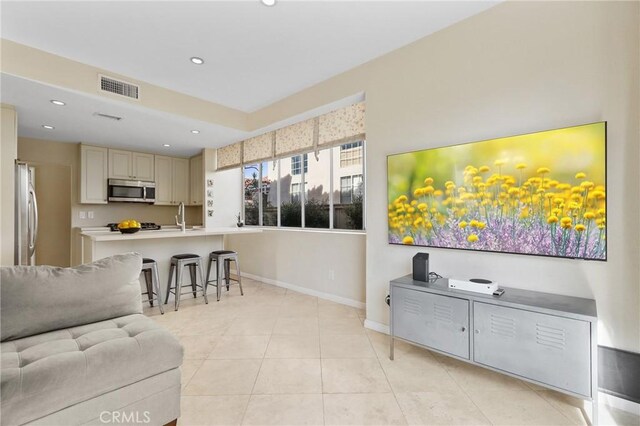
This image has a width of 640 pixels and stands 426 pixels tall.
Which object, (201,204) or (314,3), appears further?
(201,204)

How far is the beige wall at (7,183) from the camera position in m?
3.14

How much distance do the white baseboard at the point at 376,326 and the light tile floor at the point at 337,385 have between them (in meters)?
0.06

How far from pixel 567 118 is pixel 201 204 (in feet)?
18.0

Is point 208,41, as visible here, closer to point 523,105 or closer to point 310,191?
point 310,191

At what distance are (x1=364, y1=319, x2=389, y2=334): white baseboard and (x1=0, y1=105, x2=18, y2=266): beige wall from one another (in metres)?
4.13

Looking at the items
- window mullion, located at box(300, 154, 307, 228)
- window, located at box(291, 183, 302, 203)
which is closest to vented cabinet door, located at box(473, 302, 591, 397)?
window mullion, located at box(300, 154, 307, 228)

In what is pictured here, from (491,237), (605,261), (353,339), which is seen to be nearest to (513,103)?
(491,237)

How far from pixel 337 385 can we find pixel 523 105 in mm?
2412

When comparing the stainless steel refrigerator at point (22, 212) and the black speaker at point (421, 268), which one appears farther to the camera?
the stainless steel refrigerator at point (22, 212)

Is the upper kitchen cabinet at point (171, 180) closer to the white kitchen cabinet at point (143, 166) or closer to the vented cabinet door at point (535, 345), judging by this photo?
the white kitchen cabinet at point (143, 166)

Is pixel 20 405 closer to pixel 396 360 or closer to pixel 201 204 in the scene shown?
pixel 396 360

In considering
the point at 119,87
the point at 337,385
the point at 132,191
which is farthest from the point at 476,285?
the point at 132,191

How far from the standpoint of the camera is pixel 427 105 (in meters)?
2.52

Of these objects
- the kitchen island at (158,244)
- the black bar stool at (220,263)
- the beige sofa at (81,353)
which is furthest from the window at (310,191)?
the beige sofa at (81,353)
